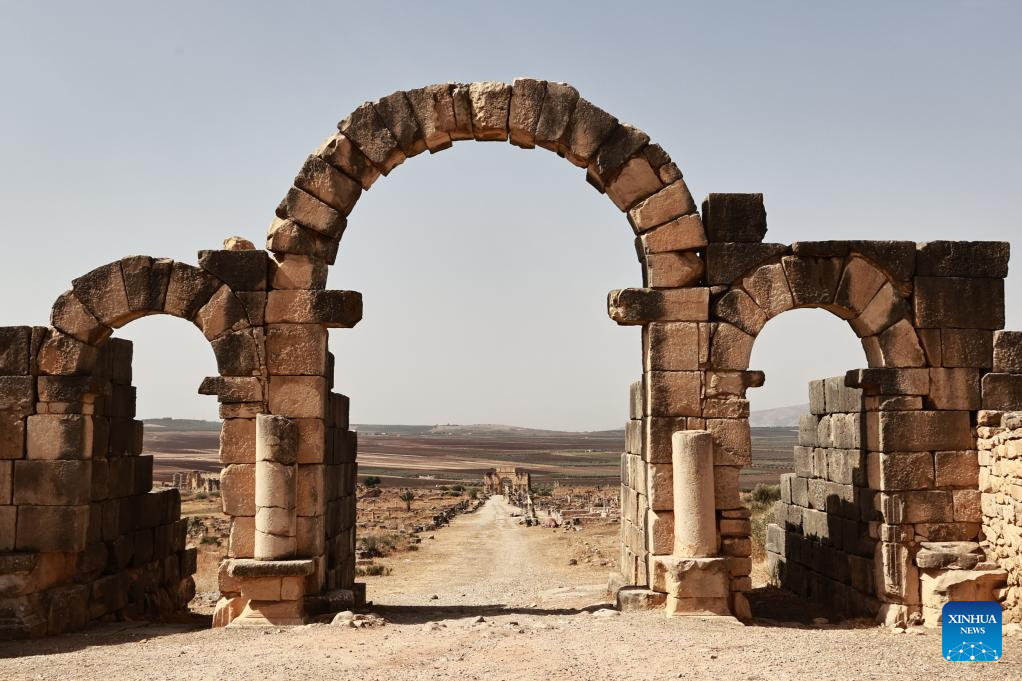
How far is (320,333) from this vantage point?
10.8 m

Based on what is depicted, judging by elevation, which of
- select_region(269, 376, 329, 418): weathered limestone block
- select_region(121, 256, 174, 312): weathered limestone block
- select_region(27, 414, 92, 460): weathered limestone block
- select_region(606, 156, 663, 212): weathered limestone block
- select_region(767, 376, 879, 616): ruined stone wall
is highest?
select_region(606, 156, 663, 212): weathered limestone block

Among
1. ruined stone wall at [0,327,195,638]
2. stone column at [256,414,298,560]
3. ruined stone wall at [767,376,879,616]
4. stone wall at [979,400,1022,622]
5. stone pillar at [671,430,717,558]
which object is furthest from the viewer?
ruined stone wall at [767,376,879,616]

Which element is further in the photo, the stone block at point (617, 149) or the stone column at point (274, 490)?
the stone block at point (617, 149)

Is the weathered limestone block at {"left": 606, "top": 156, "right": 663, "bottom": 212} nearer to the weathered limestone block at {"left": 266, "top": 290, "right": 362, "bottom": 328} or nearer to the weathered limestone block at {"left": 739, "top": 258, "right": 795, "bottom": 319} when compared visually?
the weathered limestone block at {"left": 739, "top": 258, "right": 795, "bottom": 319}

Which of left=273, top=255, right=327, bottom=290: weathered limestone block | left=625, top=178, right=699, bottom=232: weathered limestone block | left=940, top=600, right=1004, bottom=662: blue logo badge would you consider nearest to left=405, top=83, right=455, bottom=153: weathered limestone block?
left=273, top=255, right=327, bottom=290: weathered limestone block

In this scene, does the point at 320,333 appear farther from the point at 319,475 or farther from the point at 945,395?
the point at 945,395

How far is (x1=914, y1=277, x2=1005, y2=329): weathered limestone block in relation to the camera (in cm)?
1093

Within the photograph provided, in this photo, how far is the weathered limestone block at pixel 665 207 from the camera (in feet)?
35.4

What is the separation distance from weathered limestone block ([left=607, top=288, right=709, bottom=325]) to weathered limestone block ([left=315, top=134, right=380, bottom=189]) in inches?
130

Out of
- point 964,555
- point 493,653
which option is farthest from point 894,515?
point 493,653

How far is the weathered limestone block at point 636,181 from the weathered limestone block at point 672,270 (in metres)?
0.71

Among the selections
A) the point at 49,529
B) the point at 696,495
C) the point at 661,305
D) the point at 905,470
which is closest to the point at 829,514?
the point at 905,470

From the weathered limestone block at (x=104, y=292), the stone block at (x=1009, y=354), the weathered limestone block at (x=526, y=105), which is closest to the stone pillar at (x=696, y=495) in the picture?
the stone block at (x=1009, y=354)

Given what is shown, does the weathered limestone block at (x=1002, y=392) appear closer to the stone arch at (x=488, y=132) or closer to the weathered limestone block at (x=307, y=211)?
the stone arch at (x=488, y=132)
